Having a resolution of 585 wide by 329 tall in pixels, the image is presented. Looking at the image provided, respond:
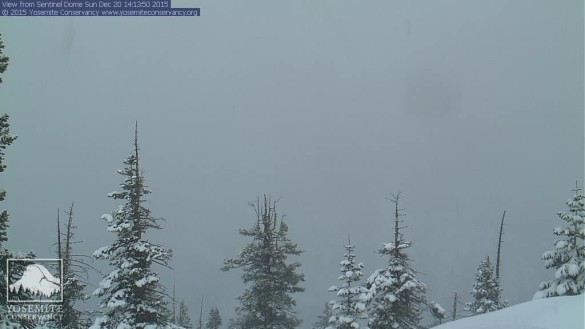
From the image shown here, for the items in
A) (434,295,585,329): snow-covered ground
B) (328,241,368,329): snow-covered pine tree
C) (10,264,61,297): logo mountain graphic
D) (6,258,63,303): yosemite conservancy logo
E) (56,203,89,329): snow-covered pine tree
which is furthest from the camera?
(328,241,368,329): snow-covered pine tree

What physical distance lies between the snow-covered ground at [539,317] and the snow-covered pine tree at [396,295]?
6.10 meters

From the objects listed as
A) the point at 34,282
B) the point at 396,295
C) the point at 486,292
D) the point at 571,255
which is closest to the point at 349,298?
the point at 396,295

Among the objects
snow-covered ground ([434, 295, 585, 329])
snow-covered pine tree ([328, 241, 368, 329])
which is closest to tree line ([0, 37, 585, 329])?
snow-covered pine tree ([328, 241, 368, 329])

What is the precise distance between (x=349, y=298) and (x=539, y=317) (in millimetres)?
11493

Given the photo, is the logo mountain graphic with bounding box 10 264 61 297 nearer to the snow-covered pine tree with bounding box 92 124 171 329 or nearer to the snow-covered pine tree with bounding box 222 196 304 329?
the snow-covered pine tree with bounding box 92 124 171 329

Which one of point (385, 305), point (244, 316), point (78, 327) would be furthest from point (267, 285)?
point (78, 327)

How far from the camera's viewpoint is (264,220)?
895 inches

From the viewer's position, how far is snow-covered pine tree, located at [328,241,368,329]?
73.8 feet

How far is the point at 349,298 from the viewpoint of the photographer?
23109mm

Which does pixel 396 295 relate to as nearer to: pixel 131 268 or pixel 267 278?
pixel 267 278

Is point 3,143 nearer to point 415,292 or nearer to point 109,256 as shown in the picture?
point 109,256

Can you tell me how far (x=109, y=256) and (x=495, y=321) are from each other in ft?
41.1

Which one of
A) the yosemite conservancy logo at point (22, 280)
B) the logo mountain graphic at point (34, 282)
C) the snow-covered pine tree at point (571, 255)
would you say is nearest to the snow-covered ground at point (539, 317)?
the snow-covered pine tree at point (571, 255)

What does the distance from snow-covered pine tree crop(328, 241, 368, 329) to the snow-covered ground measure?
8097 mm
